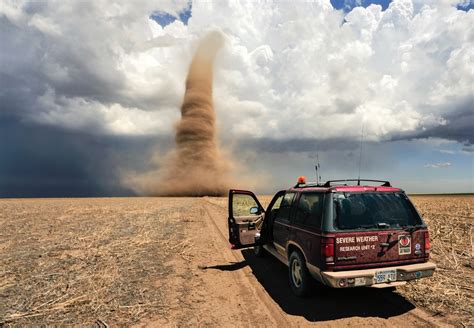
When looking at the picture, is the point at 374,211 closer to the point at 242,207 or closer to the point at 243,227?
the point at 243,227

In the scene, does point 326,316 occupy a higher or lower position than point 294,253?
lower

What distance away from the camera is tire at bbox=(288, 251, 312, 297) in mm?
5410

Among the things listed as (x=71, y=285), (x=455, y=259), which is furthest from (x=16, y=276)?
(x=455, y=259)

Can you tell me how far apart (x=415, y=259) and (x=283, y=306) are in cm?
230

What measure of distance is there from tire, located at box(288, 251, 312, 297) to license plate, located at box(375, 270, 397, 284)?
1111 mm

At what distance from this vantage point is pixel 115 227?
1455 cm

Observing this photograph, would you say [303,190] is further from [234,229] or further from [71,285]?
[71,285]

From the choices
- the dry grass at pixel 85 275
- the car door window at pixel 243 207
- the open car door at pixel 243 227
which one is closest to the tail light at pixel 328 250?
the dry grass at pixel 85 275

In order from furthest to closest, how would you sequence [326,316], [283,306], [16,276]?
1. [16,276]
2. [283,306]
3. [326,316]

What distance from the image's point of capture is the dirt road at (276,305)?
4.66 meters

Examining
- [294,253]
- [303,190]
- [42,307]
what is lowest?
[42,307]

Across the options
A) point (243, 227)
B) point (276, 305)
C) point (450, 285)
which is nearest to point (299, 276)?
point (276, 305)

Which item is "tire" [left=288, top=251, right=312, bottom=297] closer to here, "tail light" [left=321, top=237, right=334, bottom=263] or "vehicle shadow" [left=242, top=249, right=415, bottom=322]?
"vehicle shadow" [left=242, top=249, right=415, bottom=322]

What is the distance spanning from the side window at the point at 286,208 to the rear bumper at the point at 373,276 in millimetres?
1824
